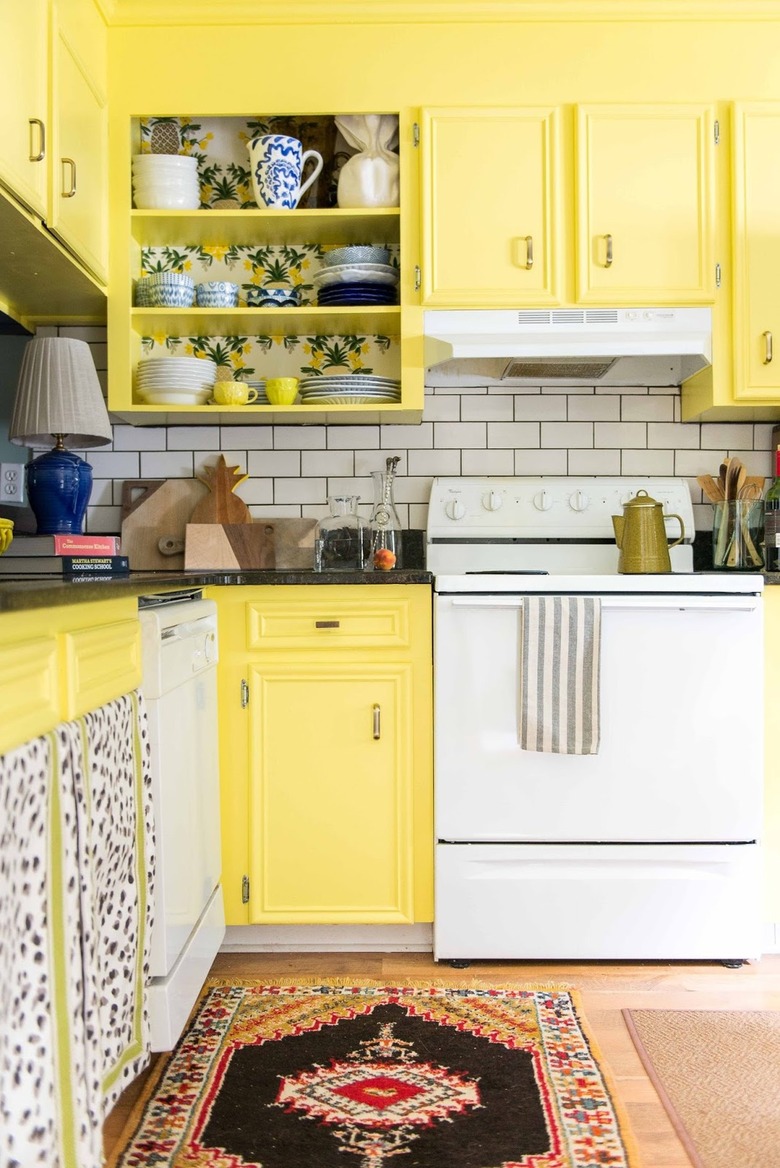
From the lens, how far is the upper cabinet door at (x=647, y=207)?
276 cm

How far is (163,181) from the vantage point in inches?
111

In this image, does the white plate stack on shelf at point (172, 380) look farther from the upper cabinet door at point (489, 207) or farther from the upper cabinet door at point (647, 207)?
the upper cabinet door at point (647, 207)

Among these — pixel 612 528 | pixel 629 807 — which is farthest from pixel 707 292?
pixel 629 807

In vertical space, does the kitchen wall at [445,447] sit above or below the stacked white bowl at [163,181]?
below

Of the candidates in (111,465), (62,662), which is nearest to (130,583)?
(62,662)

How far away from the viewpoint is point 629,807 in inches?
93.6

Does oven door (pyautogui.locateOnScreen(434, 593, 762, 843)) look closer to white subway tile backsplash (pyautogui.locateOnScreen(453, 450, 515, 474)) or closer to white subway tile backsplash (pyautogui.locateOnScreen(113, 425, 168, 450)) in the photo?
white subway tile backsplash (pyautogui.locateOnScreen(453, 450, 515, 474))

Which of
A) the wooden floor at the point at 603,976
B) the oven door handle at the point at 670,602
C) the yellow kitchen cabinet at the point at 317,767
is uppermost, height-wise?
the oven door handle at the point at 670,602

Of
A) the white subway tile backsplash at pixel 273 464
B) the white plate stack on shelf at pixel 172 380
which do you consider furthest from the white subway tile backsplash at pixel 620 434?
the white plate stack on shelf at pixel 172 380

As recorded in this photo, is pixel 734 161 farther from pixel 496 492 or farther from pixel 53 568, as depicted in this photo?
pixel 53 568

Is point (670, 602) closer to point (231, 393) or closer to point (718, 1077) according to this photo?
point (718, 1077)

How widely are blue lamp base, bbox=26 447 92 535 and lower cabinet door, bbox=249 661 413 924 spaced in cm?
82

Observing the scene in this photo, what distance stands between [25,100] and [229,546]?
1284mm

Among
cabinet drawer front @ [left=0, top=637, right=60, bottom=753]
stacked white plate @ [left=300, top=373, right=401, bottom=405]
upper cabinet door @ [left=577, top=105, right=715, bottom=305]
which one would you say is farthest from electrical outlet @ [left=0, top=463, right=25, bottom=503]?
upper cabinet door @ [left=577, top=105, right=715, bottom=305]
